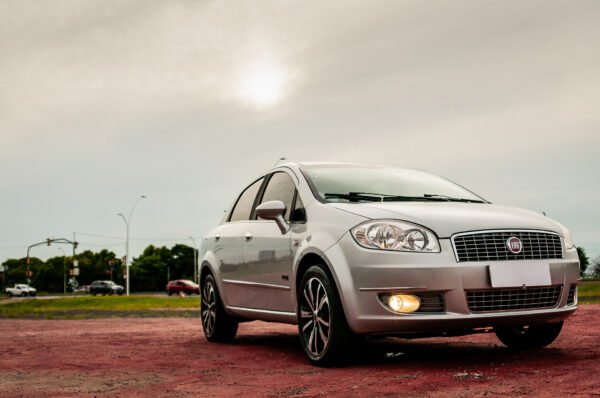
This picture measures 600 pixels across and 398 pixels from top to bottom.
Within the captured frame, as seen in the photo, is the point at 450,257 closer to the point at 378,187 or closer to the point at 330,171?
the point at 378,187

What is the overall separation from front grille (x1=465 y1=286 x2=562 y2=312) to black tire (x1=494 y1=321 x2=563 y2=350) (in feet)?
2.52

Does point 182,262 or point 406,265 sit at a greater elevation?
point 182,262

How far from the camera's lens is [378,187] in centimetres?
709

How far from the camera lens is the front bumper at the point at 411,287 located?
557cm

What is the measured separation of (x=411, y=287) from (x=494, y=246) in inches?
28.2

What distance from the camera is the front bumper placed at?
5.57 meters

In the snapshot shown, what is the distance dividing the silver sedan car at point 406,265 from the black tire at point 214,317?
174 cm

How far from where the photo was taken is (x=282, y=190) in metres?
7.67

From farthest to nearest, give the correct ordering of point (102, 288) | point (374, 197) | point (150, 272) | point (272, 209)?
point (150, 272)
point (102, 288)
point (272, 209)
point (374, 197)

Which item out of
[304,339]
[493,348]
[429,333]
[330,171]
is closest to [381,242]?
[429,333]

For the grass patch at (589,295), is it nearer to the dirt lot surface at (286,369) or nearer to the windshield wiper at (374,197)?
the dirt lot surface at (286,369)

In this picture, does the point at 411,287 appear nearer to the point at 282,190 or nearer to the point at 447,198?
the point at 447,198

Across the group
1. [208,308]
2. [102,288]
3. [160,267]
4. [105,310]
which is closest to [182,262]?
[160,267]

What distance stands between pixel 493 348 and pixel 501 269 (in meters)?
1.93
